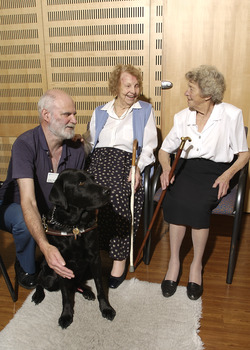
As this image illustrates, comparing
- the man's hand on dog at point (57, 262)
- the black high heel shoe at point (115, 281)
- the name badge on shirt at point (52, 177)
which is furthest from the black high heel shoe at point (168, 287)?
the name badge on shirt at point (52, 177)

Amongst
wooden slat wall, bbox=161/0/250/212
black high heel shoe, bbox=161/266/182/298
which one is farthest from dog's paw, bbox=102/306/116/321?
wooden slat wall, bbox=161/0/250/212

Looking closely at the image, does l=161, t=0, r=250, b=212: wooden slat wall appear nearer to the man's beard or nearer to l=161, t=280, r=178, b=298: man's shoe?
the man's beard

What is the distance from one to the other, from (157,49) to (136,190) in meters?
1.38

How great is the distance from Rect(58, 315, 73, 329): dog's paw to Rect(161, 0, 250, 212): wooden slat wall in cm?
203

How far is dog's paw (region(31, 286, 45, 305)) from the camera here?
1933mm

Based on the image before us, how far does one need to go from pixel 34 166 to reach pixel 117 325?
1028mm

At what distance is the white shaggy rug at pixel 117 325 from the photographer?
5.36 ft

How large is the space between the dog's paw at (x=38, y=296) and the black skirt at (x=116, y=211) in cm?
47

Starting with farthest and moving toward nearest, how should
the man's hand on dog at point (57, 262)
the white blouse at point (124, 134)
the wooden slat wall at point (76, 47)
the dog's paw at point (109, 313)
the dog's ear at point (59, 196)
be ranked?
the wooden slat wall at point (76, 47) < the white blouse at point (124, 134) < the dog's paw at point (109, 313) < the dog's ear at point (59, 196) < the man's hand on dog at point (57, 262)

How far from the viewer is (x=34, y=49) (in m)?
3.04

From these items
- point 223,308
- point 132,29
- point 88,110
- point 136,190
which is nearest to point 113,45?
point 132,29

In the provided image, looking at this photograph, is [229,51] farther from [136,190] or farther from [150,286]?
[150,286]

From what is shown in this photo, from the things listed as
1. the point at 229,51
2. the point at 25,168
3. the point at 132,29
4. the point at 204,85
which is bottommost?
the point at 25,168

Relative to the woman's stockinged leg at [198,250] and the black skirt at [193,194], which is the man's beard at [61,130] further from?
the woman's stockinged leg at [198,250]
